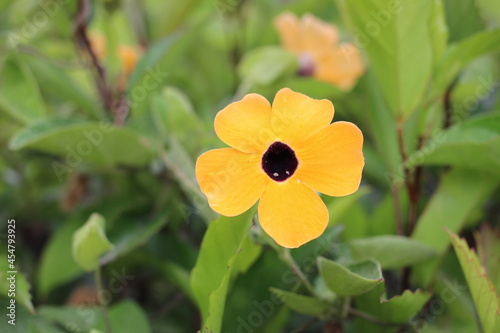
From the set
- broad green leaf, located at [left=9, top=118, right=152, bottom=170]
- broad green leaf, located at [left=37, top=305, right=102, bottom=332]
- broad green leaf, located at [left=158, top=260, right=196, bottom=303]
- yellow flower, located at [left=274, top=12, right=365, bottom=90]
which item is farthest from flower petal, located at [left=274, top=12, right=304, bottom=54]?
broad green leaf, located at [left=37, top=305, right=102, bottom=332]

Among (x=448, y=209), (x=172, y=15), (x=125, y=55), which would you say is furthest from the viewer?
(x=172, y=15)

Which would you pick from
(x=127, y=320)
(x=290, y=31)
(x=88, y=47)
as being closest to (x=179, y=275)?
(x=127, y=320)

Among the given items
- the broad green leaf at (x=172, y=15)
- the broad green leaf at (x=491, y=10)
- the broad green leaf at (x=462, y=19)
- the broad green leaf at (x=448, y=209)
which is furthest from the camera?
the broad green leaf at (x=172, y=15)

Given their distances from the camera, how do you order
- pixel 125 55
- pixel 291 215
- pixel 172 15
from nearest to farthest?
pixel 291 215 < pixel 125 55 < pixel 172 15

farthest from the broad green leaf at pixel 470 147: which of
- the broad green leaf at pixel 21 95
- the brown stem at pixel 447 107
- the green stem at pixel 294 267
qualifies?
the broad green leaf at pixel 21 95

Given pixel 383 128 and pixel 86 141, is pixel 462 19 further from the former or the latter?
pixel 86 141

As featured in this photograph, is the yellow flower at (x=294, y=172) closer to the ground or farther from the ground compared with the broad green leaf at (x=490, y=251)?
farther from the ground

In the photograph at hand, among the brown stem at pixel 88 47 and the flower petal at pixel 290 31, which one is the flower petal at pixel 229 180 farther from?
the flower petal at pixel 290 31
